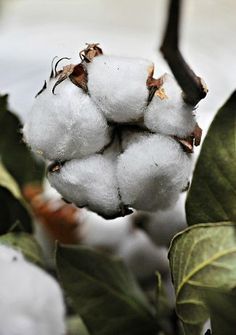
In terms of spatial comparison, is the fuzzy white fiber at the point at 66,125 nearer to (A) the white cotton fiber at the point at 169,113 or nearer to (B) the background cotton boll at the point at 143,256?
(A) the white cotton fiber at the point at 169,113

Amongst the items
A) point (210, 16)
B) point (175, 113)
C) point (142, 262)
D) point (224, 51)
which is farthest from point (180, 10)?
point (210, 16)

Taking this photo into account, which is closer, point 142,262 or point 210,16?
point 142,262

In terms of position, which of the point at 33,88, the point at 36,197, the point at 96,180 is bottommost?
the point at 33,88

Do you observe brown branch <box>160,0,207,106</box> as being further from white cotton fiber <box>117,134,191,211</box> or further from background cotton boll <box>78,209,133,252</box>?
background cotton boll <box>78,209,133,252</box>

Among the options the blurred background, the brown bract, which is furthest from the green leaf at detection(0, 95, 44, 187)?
the blurred background

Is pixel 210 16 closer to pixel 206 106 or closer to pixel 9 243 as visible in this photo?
pixel 206 106

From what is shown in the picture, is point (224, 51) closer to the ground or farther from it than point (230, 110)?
closer to the ground

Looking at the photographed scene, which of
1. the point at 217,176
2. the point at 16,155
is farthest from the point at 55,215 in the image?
the point at 217,176
